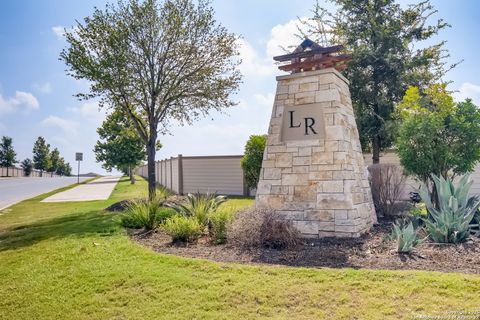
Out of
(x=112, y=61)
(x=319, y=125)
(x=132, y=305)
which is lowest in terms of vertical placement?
(x=132, y=305)

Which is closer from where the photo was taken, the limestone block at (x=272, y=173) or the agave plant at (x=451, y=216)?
the agave plant at (x=451, y=216)

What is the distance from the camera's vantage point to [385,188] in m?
7.80

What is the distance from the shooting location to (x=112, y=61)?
10594mm

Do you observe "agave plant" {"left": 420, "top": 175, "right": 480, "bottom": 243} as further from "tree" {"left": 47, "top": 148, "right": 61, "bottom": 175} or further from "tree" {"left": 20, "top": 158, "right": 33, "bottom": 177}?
"tree" {"left": 47, "top": 148, "right": 61, "bottom": 175}

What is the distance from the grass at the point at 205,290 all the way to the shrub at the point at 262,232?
3.04ft

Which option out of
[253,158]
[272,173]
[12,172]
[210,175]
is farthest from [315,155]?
[12,172]

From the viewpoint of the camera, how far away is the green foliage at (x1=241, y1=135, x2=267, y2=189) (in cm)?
1258

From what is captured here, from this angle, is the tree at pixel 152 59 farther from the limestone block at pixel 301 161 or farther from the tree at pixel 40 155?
the tree at pixel 40 155

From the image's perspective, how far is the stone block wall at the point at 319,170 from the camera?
5785 mm

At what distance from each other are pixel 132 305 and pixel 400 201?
6.80m

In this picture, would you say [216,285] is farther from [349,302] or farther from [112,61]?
[112,61]

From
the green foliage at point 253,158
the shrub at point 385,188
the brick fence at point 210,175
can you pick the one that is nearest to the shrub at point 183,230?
the shrub at point 385,188

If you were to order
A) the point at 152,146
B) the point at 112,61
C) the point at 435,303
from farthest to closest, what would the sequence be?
the point at 152,146, the point at 112,61, the point at 435,303

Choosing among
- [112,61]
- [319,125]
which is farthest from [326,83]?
[112,61]
